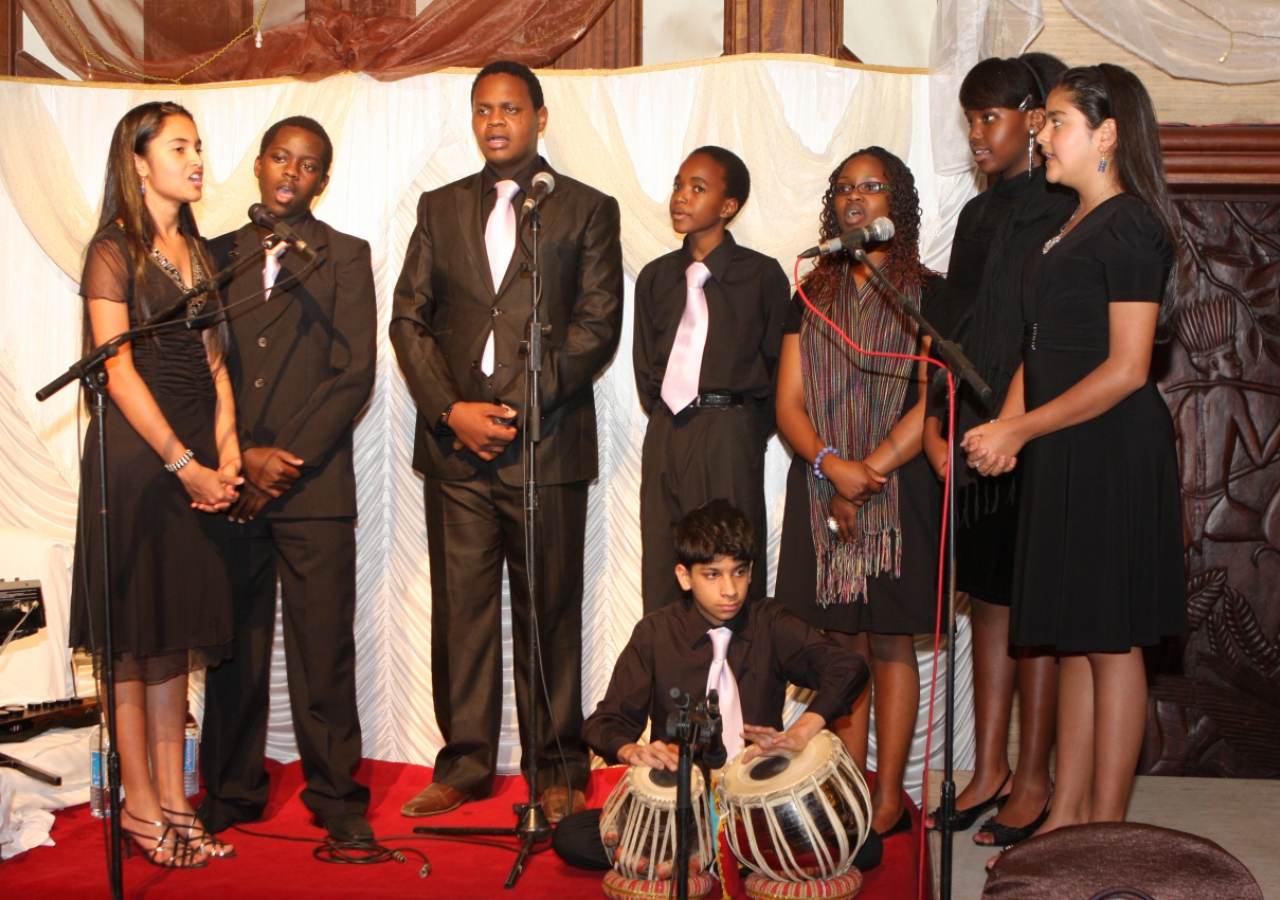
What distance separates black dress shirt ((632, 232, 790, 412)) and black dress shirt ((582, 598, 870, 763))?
822 millimetres

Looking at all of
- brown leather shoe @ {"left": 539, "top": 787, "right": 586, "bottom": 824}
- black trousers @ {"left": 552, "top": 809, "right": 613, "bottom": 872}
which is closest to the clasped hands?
black trousers @ {"left": 552, "top": 809, "right": 613, "bottom": 872}

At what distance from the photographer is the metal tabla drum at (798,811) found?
309 cm

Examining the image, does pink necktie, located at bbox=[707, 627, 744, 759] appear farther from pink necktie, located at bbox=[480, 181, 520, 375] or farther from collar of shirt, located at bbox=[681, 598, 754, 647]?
pink necktie, located at bbox=[480, 181, 520, 375]

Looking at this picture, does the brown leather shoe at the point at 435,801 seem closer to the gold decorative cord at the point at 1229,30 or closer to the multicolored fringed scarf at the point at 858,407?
the multicolored fringed scarf at the point at 858,407

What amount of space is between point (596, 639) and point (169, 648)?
62.1 inches

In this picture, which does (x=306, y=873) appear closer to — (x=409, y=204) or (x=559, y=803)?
(x=559, y=803)

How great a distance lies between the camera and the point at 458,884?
3.38 m

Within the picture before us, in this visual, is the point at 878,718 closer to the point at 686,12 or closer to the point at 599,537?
the point at 599,537

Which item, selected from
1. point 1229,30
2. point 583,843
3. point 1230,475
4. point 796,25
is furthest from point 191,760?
point 1229,30

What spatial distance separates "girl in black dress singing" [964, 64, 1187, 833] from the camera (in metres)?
3.07

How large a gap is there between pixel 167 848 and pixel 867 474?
7.18 feet

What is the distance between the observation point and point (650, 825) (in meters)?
3.18

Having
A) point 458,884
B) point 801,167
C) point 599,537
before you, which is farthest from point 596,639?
point 801,167

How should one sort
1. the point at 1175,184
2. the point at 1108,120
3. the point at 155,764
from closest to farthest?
the point at 1108,120 < the point at 155,764 < the point at 1175,184
